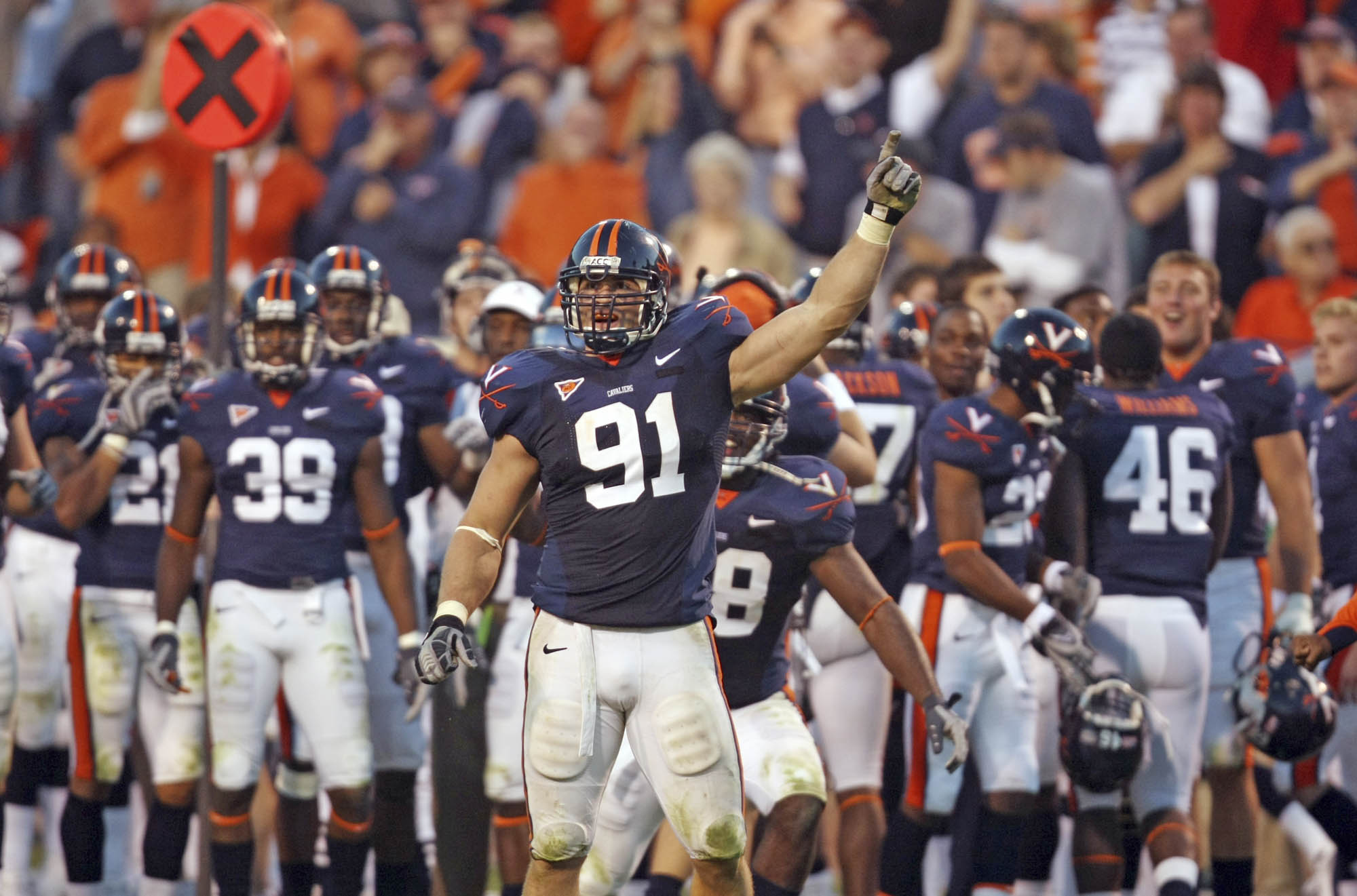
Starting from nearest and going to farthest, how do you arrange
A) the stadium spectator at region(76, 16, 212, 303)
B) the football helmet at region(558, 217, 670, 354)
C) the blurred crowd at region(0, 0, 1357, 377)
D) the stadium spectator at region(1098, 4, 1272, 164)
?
the football helmet at region(558, 217, 670, 354), the blurred crowd at region(0, 0, 1357, 377), the stadium spectator at region(1098, 4, 1272, 164), the stadium spectator at region(76, 16, 212, 303)

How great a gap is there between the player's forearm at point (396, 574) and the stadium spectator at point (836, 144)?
189 inches

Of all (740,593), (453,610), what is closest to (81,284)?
(740,593)

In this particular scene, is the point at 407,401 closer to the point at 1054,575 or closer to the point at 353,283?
the point at 353,283

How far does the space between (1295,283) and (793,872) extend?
5.27 metres

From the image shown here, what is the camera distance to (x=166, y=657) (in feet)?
21.9

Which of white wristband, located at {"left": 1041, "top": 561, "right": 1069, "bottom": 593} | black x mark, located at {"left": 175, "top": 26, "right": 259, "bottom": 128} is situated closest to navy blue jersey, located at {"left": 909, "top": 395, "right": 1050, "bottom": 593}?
white wristband, located at {"left": 1041, "top": 561, "right": 1069, "bottom": 593}

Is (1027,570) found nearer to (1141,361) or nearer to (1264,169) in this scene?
(1141,361)

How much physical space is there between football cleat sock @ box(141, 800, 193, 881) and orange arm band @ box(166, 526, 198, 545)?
0.93 meters

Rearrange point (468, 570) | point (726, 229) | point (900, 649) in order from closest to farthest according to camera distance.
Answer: point (468, 570) → point (900, 649) → point (726, 229)

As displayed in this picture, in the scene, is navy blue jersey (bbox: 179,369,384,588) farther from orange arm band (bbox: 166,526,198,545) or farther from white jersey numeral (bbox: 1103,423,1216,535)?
white jersey numeral (bbox: 1103,423,1216,535)

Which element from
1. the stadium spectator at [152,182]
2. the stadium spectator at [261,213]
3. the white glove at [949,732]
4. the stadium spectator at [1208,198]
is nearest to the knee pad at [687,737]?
the white glove at [949,732]

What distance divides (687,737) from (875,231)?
1368 mm

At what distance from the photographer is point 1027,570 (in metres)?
6.72

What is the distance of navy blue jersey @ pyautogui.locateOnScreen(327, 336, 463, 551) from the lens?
295 inches
